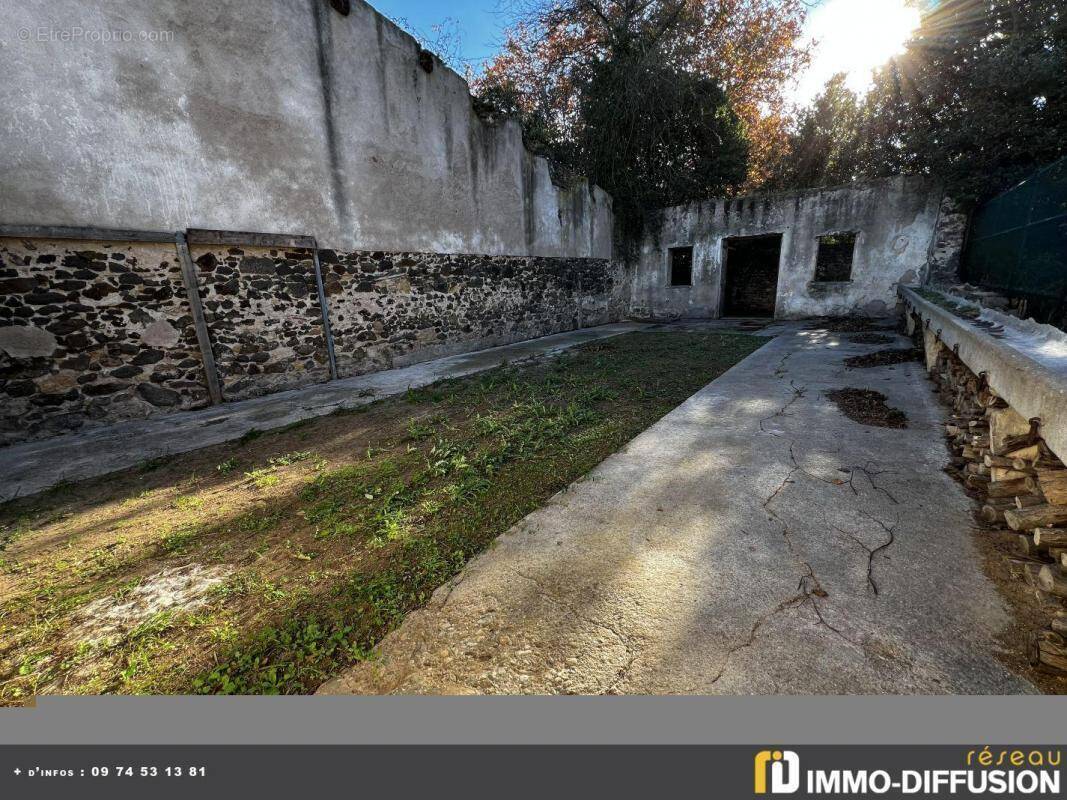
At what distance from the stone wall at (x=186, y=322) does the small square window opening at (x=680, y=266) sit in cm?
739

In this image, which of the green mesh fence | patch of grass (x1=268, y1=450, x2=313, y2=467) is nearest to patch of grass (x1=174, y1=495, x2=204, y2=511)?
patch of grass (x1=268, y1=450, x2=313, y2=467)

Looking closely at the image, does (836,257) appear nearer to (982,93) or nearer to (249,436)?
(982,93)

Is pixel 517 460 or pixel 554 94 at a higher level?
pixel 554 94

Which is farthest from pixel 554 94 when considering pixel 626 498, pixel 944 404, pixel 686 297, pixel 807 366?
pixel 626 498

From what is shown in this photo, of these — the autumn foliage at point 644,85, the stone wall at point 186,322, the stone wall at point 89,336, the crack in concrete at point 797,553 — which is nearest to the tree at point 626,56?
the autumn foliage at point 644,85

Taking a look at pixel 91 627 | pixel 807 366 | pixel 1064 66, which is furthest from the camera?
pixel 1064 66

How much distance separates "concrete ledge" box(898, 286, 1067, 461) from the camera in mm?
1675

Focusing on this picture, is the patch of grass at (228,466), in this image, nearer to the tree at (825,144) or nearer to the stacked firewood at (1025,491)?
the stacked firewood at (1025,491)

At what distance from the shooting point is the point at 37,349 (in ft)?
12.8

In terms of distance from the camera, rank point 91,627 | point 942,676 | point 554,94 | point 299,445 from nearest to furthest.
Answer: point 942,676 → point 91,627 → point 299,445 → point 554,94
